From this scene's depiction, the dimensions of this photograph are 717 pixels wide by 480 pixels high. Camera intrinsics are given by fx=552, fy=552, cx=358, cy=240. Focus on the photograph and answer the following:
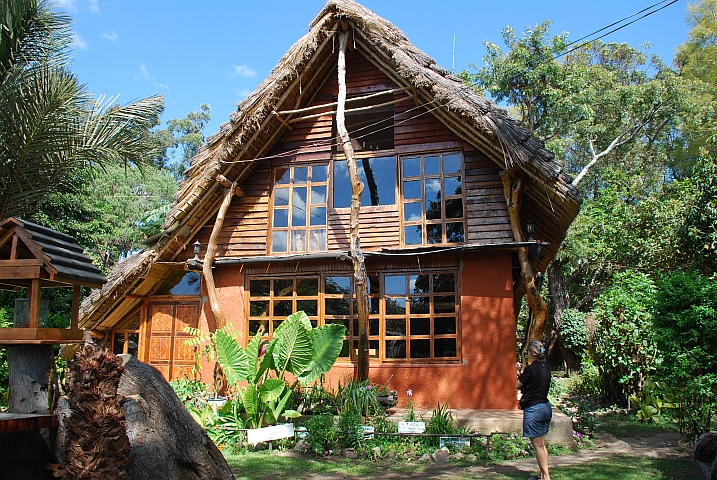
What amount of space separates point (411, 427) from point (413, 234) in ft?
12.9

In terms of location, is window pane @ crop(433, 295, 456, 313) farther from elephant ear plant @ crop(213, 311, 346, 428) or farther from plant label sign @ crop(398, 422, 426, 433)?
plant label sign @ crop(398, 422, 426, 433)

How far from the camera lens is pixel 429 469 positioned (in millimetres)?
6922

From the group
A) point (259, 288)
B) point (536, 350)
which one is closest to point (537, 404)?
point (536, 350)

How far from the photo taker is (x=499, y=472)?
21.7ft

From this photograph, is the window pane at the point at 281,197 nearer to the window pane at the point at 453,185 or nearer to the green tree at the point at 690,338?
the window pane at the point at 453,185

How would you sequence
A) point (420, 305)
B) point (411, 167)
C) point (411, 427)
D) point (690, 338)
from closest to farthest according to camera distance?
point (690, 338)
point (411, 427)
point (420, 305)
point (411, 167)

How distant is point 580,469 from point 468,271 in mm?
4158

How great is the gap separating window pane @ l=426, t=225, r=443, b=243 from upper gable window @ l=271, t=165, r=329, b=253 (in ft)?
6.70

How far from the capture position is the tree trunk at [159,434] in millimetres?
3613

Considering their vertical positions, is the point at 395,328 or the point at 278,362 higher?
the point at 395,328

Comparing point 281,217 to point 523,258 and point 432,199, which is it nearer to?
point 432,199

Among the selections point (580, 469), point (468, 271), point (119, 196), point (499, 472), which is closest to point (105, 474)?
point (499, 472)

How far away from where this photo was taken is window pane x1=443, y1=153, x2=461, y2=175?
10641 millimetres

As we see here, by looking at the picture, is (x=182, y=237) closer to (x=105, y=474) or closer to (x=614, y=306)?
(x=105, y=474)
